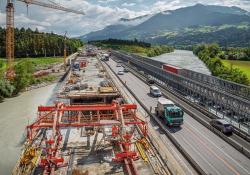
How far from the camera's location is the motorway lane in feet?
104

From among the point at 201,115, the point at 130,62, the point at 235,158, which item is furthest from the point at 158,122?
the point at 130,62

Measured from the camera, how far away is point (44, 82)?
374ft

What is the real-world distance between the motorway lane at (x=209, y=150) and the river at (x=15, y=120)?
75.3 ft

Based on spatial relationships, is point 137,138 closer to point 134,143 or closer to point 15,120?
point 134,143

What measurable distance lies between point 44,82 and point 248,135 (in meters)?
88.2

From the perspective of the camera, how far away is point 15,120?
62.6 m

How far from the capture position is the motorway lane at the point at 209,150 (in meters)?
31.7

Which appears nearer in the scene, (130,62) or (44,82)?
(44,82)

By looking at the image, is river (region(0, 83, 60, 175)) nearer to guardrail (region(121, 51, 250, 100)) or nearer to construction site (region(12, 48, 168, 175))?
construction site (region(12, 48, 168, 175))

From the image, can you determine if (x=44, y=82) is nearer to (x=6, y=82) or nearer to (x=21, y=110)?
(x=6, y=82)

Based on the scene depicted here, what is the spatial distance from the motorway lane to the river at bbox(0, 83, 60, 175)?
22950mm

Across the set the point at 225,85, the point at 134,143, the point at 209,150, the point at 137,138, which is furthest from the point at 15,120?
the point at 225,85

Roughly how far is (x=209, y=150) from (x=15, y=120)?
42217mm

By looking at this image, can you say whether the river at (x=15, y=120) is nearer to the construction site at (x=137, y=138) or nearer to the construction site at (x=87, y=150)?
the construction site at (x=137, y=138)
